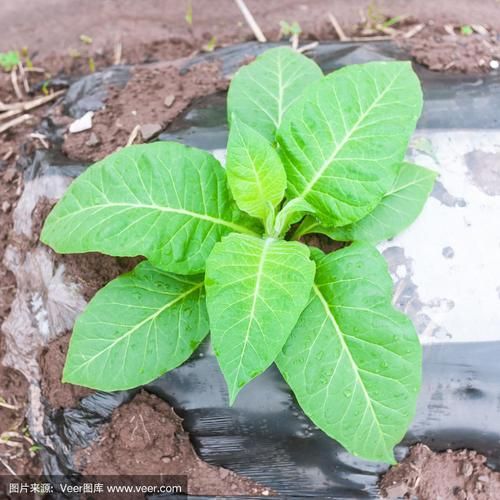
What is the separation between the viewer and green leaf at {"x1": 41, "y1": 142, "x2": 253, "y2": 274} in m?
1.32

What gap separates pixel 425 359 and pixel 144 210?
36.7 inches

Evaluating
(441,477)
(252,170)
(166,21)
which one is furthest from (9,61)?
(441,477)

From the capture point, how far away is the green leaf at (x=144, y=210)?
1318mm

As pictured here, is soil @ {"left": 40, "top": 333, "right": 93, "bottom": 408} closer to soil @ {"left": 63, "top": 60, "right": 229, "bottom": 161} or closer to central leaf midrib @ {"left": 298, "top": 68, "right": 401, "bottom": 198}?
soil @ {"left": 63, "top": 60, "right": 229, "bottom": 161}

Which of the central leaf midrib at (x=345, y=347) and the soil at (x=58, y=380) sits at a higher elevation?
the central leaf midrib at (x=345, y=347)

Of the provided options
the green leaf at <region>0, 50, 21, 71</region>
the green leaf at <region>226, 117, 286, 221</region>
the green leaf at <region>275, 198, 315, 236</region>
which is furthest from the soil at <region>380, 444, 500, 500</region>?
the green leaf at <region>0, 50, 21, 71</region>

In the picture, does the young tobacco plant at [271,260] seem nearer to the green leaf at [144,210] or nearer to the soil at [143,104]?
the green leaf at [144,210]

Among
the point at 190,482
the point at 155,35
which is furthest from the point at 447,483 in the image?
the point at 155,35

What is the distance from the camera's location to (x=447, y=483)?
5.41ft

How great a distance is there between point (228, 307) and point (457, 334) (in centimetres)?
78

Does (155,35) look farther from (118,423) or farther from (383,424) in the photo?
(383,424)

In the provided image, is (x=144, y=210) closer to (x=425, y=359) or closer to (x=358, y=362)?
(x=358, y=362)

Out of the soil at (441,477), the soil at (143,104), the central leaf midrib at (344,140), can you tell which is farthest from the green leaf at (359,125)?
the soil at (441,477)

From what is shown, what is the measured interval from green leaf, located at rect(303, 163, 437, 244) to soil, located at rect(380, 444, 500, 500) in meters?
0.67
